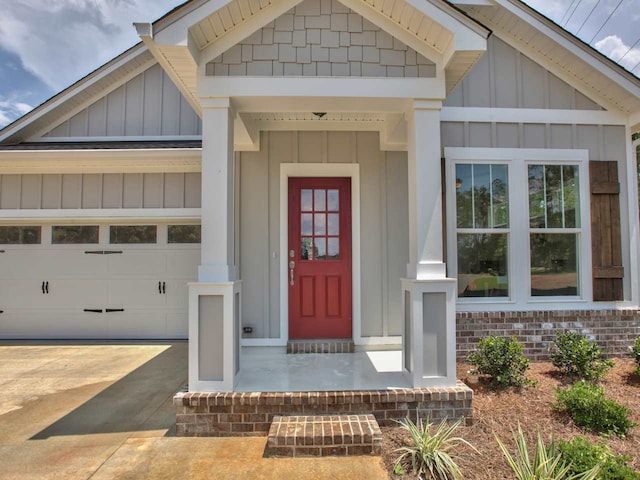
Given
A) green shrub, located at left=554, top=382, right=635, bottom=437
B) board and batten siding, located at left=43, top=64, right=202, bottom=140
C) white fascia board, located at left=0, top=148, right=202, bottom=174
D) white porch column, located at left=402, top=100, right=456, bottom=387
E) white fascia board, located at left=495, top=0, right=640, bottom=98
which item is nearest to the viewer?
green shrub, located at left=554, top=382, right=635, bottom=437

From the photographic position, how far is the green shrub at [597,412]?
3057mm

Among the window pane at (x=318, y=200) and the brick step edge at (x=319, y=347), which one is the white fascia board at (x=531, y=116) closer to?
the window pane at (x=318, y=200)

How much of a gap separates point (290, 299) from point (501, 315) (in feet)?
8.56

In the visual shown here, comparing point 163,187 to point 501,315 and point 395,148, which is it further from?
point 501,315

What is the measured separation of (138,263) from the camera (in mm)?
6223

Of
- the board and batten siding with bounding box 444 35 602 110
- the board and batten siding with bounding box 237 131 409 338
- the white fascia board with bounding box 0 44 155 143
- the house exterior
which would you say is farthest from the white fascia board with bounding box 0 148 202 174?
the board and batten siding with bounding box 444 35 602 110

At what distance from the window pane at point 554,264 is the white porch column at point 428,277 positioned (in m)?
2.24

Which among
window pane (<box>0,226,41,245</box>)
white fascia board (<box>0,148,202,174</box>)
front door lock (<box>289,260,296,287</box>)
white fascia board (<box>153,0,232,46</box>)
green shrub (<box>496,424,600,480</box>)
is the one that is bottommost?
green shrub (<box>496,424,600,480</box>)

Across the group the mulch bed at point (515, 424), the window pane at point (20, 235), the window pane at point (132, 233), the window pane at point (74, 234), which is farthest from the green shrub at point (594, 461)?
the window pane at point (20, 235)

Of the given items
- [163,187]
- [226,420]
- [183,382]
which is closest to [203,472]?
[226,420]

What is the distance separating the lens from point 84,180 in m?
6.06

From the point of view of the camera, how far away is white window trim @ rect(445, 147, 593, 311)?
4832 millimetres

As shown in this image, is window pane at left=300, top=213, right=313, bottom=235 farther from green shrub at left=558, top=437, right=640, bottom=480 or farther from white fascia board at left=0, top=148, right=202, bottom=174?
green shrub at left=558, top=437, right=640, bottom=480

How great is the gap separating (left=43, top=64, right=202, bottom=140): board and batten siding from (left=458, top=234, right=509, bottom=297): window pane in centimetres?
453
